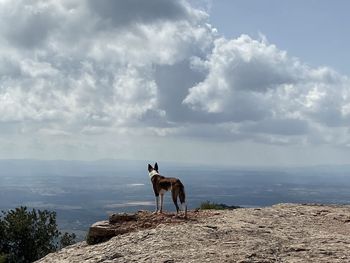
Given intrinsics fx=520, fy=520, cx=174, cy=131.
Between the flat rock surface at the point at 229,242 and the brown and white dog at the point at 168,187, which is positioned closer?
the flat rock surface at the point at 229,242

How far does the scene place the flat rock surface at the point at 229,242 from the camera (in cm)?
1816

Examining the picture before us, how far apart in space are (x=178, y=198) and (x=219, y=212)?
3.84m

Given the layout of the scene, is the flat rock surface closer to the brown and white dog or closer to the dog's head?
the brown and white dog

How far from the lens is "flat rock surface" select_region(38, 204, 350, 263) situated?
18156mm

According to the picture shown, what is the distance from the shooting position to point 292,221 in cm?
2511

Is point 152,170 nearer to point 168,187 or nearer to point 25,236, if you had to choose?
point 168,187

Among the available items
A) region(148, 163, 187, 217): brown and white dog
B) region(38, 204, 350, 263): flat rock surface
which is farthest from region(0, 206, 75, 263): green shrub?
region(38, 204, 350, 263): flat rock surface

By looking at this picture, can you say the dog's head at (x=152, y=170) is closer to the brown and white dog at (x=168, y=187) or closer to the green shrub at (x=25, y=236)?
the brown and white dog at (x=168, y=187)

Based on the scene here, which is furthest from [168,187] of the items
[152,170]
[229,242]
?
[229,242]

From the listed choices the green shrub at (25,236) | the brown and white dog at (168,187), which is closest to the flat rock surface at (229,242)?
the brown and white dog at (168,187)

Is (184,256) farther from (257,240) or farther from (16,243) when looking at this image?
(16,243)

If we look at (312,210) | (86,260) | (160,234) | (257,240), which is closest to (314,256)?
(257,240)

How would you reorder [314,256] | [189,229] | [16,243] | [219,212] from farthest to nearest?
1. [16,243]
2. [219,212]
3. [189,229]
4. [314,256]

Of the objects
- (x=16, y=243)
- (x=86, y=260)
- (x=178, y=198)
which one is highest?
(x=178, y=198)
